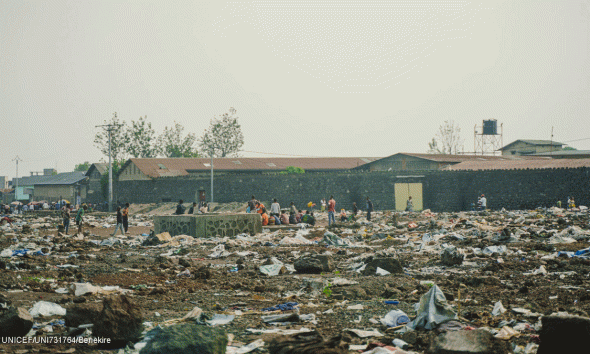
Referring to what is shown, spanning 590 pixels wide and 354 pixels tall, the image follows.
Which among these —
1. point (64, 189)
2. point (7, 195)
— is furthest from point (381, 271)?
point (7, 195)

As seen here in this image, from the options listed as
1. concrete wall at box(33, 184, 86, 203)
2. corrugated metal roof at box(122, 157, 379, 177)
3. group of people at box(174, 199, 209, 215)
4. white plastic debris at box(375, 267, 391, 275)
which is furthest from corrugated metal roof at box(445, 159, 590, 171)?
concrete wall at box(33, 184, 86, 203)

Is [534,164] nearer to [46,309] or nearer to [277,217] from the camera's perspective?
[277,217]

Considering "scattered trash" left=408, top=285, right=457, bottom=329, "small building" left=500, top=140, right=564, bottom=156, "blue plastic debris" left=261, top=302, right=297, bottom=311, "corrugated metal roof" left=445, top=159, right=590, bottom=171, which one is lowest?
"blue plastic debris" left=261, top=302, right=297, bottom=311

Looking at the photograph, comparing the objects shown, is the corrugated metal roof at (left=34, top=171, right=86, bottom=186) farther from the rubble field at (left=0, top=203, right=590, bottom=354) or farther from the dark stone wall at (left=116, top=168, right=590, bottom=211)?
the rubble field at (left=0, top=203, right=590, bottom=354)

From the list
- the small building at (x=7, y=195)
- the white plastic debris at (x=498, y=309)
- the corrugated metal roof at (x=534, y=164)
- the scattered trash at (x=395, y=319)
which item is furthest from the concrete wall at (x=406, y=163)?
the small building at (x=7, y=195)

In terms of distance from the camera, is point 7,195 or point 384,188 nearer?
point 384,188

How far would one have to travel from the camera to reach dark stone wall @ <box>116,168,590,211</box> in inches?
1104

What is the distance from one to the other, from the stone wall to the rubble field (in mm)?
1856

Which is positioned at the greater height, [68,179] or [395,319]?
[68,179]

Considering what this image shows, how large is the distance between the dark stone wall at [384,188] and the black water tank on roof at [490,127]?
74.9 feet

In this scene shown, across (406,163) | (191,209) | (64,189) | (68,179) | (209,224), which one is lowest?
(209,224)

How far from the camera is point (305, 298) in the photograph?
6.77m

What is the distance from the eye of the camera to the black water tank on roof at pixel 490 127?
52500 millimetres

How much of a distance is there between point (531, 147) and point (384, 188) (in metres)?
27.9
